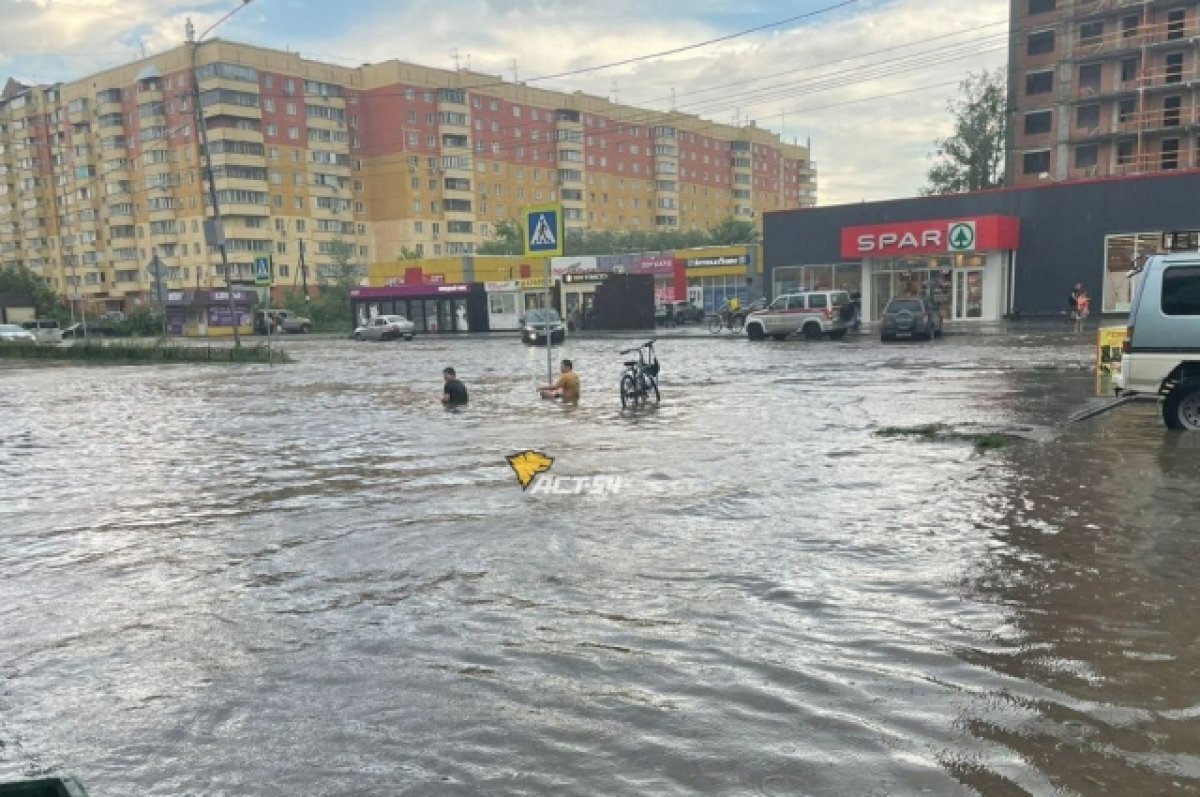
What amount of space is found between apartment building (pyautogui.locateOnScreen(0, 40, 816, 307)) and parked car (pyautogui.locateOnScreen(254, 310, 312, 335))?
13462 millimetres

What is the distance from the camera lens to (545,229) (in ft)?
50.5

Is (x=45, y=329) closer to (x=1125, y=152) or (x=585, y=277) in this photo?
(x=585, y=277)

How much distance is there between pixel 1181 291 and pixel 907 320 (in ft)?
67.4

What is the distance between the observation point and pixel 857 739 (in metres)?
3.73

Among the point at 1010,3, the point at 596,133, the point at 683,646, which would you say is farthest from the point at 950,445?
the point at 596,133

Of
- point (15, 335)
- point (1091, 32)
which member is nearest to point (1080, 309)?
point (1091, 32)

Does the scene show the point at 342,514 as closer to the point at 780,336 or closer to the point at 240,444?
the point at 240,444

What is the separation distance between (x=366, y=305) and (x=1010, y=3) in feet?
168

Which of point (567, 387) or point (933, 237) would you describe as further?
point (933, 237)

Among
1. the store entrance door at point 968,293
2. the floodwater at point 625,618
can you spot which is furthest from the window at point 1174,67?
the floodwater at point 625,618

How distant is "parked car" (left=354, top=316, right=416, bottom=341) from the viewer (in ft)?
164

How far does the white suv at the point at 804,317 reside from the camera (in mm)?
33344

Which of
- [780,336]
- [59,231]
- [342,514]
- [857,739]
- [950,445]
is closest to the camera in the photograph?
[857,739]

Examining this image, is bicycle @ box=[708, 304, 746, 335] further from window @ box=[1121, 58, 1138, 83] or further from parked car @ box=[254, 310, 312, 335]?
parked car @ box=[254, 310, 312, 335]
